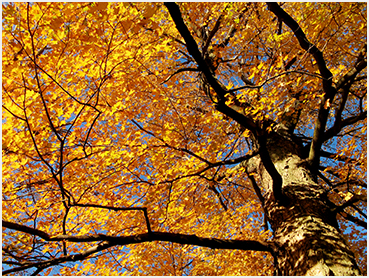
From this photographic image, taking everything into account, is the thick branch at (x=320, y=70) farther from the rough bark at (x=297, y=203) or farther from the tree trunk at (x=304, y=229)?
the tree trunk at (x=304, y=229)

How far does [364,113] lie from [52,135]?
5354mm

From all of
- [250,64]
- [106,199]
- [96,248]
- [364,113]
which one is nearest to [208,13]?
[250,64]

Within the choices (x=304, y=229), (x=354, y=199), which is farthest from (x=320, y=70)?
(x=304, y=229)

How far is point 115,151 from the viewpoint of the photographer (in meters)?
→ 3.81

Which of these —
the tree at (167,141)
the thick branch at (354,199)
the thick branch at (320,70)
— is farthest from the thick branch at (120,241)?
the thick branch at (320,70)

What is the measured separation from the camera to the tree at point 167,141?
2.37m

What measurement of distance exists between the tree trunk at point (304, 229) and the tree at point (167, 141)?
0.05 ft

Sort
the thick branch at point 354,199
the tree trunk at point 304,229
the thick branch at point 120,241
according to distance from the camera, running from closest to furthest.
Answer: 1. the thick branch at point 120,241
2. the tree trunk at point 304,229
3. the thick branch at point 354,199

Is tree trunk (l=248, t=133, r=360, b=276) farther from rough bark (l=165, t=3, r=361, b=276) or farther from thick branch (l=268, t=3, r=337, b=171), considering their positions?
thick branch (l=268, t=3, r=337, b=171)

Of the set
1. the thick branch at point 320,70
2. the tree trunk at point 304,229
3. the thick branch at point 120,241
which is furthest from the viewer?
the thick branch at point 320,70

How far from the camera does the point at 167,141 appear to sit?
12.7ft

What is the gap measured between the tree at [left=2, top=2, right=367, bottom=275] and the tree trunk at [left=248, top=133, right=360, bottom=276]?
0.05 feet

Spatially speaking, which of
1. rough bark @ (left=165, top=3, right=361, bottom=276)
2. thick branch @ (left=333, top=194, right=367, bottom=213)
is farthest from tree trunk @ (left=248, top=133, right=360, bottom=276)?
thick branch @ (left=333, top=194, right=367, bottom=213)

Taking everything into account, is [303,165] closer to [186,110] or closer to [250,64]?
[186,110]
